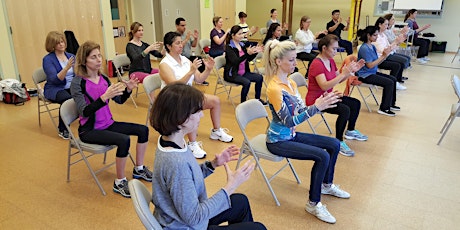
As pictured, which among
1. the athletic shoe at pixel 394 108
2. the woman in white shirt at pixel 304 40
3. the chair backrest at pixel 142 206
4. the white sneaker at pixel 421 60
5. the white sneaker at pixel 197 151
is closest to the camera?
the chair backrest at pixel 142 206

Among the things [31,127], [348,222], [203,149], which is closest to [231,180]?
[348,222]

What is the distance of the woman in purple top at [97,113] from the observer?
9.18 ft

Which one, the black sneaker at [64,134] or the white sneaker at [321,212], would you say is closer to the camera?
the white sneaker at [321,212]

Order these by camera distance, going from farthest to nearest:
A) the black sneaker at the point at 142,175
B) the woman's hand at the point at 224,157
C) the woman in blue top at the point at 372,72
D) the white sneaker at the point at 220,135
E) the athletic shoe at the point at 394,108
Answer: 1. the athletic shoe at the point at 394,108
2. the woman in blue top at the point at 372,72
3. the white sneaker at the point at 220,135
4. the black sneaker at the point at 142,175
5. the woman's hand at the point at 224,157

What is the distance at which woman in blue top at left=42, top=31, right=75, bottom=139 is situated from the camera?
4.09 meters

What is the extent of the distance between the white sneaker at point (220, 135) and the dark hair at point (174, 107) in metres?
2.48

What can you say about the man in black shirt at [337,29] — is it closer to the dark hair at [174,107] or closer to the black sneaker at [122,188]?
the black sneaker at [122,188]

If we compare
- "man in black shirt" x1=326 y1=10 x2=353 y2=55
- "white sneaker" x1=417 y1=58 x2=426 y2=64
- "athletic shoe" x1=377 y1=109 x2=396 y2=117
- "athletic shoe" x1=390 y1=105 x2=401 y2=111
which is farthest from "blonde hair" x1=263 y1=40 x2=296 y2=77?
"white sneaker" x1=417 y1=58 x2=426 y2=64

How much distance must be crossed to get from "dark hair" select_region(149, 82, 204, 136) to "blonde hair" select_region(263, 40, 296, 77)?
4.32ft

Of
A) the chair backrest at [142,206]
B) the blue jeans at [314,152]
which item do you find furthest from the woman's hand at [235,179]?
the blue jeans at [314,152]

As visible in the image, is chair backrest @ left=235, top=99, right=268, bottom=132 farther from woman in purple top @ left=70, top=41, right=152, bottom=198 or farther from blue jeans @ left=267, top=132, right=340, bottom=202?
woman in purple top @ left=70, top=41, right=152, bottom=198

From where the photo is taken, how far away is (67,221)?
260cm

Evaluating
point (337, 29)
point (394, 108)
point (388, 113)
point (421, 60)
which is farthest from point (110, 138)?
point (421, 60)

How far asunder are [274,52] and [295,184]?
1216mm
